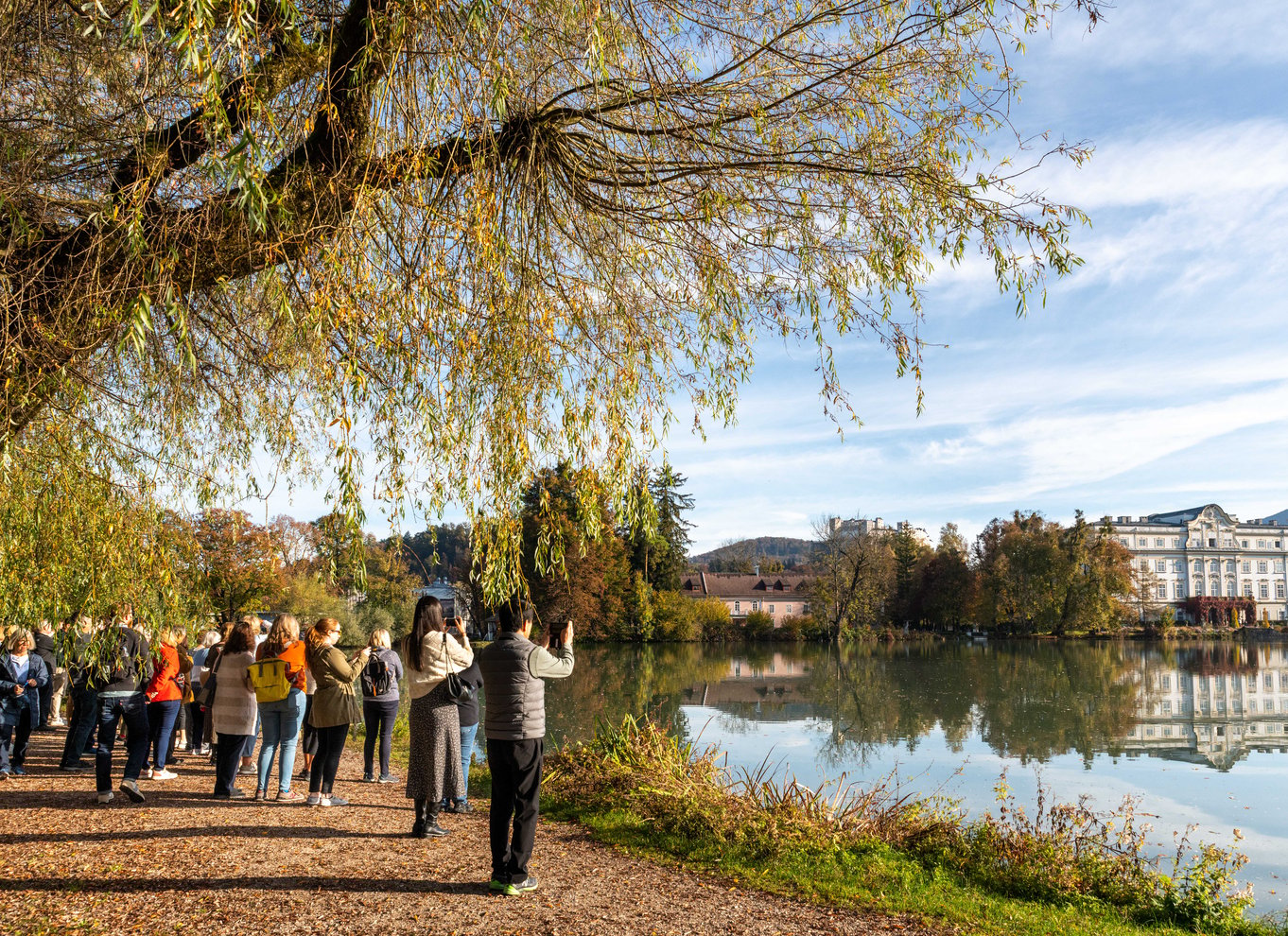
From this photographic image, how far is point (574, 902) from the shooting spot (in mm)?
4867

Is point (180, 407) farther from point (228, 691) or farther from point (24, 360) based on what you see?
point (228, 691)

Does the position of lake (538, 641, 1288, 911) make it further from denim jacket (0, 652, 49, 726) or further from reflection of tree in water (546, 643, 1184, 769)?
denim jacket (0, 652, 49, 726)

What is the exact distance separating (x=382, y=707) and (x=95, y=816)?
7.06 feet

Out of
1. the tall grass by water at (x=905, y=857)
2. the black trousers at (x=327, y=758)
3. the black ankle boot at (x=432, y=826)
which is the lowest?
the tall grass by water at (x=905, y=857)

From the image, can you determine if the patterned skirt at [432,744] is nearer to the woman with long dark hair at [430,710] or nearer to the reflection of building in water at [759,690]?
the woman with long dark hair at [430,710]

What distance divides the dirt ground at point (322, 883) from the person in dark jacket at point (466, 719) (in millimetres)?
261

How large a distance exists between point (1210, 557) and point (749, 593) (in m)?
54.5

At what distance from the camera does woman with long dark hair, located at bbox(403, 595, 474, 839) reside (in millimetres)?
5984

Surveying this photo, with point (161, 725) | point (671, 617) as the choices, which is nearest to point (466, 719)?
point (161, 725)

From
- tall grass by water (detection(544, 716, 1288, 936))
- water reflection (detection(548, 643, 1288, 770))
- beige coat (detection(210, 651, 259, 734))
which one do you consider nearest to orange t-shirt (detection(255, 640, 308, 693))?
beige coat (detection(210, 651, 259, 734))

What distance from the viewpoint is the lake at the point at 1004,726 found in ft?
39.0

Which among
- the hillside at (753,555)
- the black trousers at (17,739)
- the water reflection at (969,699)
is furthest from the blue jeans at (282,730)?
the hillside at (753,555)

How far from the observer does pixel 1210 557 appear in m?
97.0

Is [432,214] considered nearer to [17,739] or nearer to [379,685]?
[379,685]
